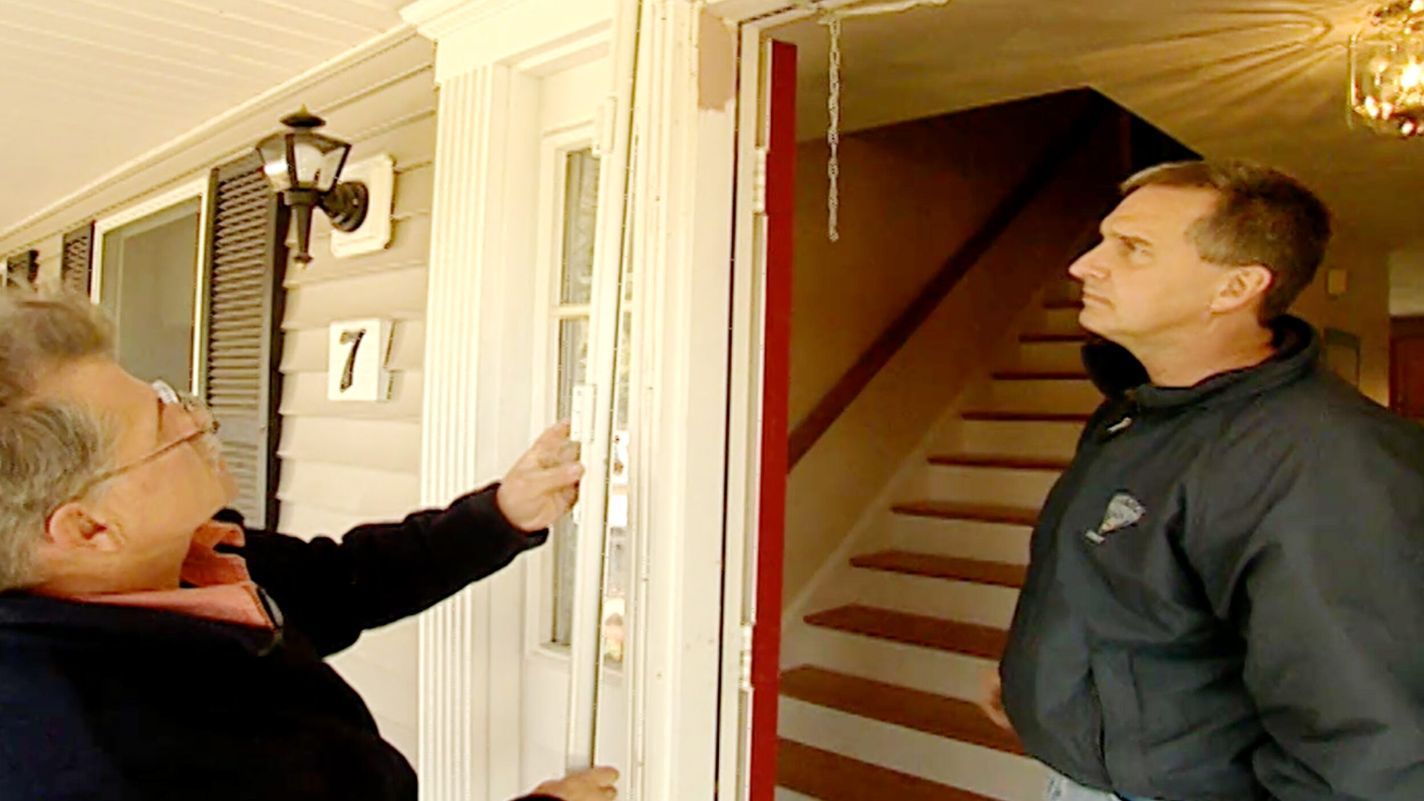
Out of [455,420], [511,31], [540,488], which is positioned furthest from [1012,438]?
[540,488]

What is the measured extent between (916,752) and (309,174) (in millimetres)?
2180

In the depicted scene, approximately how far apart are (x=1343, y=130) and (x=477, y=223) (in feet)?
9.10

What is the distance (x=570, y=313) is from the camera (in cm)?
189

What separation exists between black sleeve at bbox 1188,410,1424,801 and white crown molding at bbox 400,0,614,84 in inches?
46.2

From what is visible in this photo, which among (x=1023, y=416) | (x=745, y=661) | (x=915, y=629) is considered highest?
(x=1023, y=416)

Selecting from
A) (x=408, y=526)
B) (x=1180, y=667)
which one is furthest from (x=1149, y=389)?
(x=408, y=526)

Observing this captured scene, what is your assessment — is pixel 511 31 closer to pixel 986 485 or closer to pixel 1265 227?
pixel 1265 227

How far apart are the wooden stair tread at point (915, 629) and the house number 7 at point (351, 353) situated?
5.78ft

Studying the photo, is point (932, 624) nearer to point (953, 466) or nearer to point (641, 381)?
point (953, 466)

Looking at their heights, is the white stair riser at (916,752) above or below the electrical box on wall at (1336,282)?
below

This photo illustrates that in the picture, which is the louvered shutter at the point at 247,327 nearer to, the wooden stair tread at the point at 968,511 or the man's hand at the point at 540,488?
the man's hand at the point at 540,488

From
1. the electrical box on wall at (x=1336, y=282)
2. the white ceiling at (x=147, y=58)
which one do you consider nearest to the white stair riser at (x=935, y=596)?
the white ceiling at (x=147, y=58)

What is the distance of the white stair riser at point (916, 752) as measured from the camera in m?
2.74

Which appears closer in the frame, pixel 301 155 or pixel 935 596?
pixel 301 155
